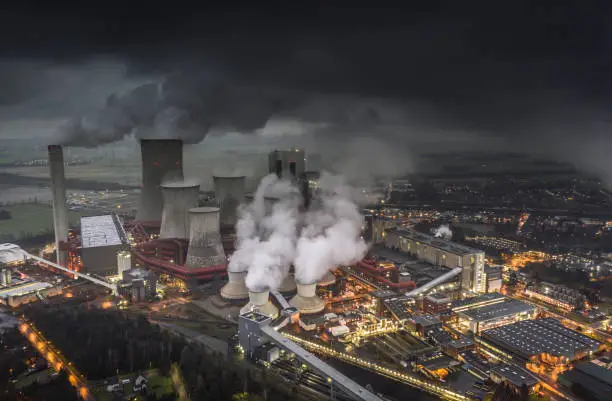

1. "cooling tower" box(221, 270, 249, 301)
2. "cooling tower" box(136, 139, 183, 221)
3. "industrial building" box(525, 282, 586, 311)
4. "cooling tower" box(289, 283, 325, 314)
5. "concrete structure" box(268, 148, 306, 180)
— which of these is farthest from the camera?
"concrete structure" box(268, 148, 306, 180)

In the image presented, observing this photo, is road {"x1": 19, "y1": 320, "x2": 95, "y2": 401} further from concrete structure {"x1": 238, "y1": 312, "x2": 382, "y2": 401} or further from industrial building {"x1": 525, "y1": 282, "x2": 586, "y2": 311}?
industrial building {"x1": 525, "y1": 282, "x2": 586, "y2": 311}

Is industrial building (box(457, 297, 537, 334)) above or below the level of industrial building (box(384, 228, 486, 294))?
below

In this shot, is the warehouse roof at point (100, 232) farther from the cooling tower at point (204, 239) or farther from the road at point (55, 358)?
the road at point (55, 358)

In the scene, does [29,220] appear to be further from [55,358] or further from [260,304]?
[260,304]

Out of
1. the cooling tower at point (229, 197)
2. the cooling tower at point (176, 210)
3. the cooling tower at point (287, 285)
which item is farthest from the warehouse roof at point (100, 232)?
the cooling tower at point (287, 285)

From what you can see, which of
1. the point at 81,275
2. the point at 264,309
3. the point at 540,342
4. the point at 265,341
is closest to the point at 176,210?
the point at 81,275

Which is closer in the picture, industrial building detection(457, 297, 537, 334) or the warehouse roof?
industrial building detection(457, 297, 537, 334)

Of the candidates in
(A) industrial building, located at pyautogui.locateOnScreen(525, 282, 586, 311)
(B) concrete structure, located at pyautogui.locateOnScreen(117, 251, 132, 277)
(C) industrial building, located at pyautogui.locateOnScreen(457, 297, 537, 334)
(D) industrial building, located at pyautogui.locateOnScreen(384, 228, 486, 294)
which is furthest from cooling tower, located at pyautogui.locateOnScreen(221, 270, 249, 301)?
(A) industrial building, located at pyautogui.locateOnScreen(525, 282, 586, 311)

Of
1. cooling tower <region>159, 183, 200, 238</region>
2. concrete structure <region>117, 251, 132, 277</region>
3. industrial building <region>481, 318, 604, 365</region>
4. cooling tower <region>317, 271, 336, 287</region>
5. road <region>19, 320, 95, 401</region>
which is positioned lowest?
industrial building <region>481, 318, 604, 365</region>
